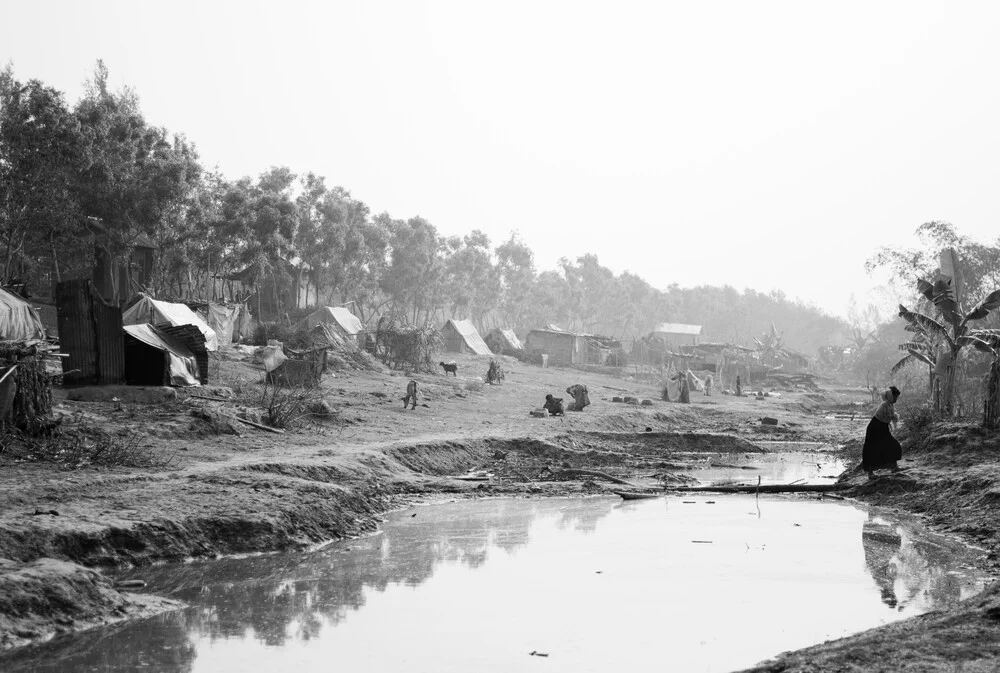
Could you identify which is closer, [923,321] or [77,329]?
[77,329]

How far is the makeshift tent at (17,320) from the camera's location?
1822 centimetres

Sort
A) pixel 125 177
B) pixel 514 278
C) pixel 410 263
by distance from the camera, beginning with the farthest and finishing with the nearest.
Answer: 1. pixel 514 278
2. pixel 410 263
3. pixel 125 177

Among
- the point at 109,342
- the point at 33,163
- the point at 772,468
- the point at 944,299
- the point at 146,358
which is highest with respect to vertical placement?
the point at 33,163

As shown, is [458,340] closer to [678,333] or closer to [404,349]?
[404,349]

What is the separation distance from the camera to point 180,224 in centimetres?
2820

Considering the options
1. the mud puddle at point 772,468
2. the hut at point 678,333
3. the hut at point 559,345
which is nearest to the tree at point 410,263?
the hut at point 559,345

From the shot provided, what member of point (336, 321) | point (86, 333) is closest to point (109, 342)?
point (86, 333)

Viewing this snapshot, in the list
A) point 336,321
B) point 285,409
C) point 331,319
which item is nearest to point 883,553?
point 285,409

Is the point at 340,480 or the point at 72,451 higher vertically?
the point at 72,451

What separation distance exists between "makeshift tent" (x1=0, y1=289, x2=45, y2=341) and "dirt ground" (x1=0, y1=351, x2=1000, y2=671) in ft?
12.0

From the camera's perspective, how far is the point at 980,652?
4.27 metres

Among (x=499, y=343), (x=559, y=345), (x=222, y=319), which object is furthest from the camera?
(x=559, y=345)

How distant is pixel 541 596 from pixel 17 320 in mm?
15367

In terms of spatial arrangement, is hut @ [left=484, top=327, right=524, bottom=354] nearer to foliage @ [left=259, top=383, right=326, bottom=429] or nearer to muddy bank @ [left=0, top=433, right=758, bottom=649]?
foliage @ [left=259, top=383, right=326, bottom=429]
